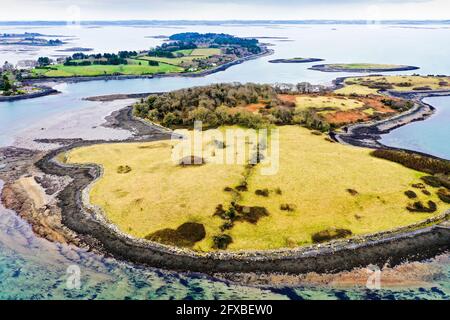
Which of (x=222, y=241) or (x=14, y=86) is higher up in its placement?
(x=14, y=86)

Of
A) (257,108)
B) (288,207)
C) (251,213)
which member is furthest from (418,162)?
(257,108)

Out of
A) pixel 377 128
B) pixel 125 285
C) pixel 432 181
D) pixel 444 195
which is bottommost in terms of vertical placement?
pixel 125 285

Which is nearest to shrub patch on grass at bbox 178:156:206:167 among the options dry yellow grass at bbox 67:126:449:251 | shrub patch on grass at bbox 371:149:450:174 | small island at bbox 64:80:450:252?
small island at bbox 64:80:450:252

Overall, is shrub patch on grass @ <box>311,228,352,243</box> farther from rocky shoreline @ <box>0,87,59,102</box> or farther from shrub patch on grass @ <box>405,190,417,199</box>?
rocky shoreline @ <box>0,87,59,102</box>

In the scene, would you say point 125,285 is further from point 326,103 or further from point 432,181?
point 326,103

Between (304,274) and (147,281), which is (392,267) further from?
(147,281)

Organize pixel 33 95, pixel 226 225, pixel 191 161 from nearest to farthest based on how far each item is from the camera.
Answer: pixel 226 225 < pixel 191 161 < pixel 33 95

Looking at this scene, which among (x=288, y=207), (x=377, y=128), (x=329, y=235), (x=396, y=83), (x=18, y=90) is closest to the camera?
(x=329, y=235)

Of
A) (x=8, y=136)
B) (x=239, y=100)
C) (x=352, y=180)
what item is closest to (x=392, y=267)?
(x=352, y=180)
